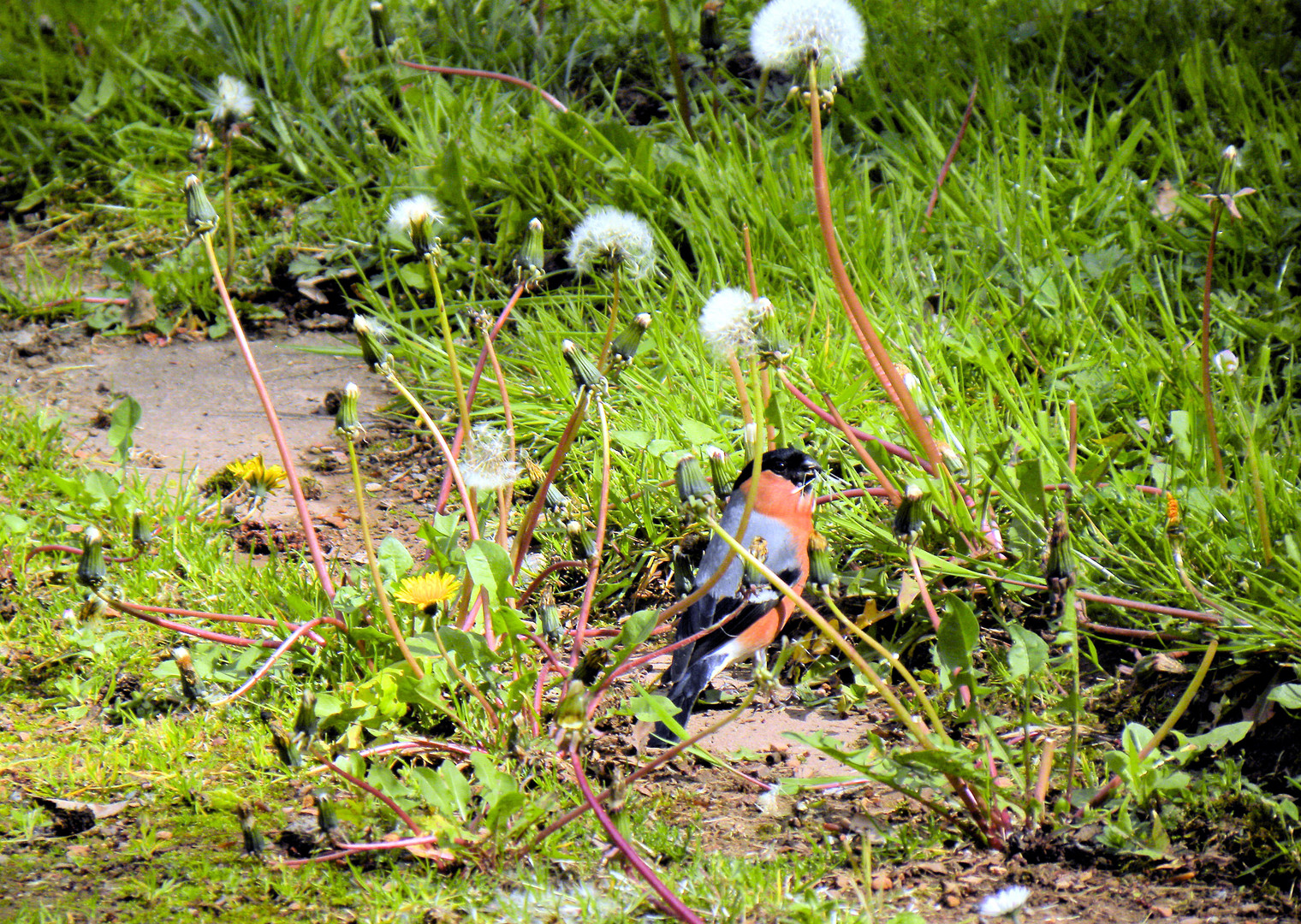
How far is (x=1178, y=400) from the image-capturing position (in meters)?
2.98

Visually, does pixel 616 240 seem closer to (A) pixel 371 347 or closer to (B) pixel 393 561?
(A) pixel 371 347

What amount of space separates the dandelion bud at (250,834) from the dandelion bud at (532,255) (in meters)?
1.18

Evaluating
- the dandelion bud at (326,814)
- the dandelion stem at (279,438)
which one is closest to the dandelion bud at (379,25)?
the dandelion stem at (279,438)

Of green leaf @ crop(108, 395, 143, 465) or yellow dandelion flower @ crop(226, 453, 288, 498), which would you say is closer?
yellow dandelion flower @ crop(226, 453, 288, 498)

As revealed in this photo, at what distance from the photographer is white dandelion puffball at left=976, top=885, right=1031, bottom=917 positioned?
1.73 meters

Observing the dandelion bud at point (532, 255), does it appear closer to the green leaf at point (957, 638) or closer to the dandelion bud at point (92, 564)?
the dandelion bud at point (92, 564)

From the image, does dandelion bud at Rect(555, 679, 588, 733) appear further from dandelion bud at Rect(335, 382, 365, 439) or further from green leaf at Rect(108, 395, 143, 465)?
green leaf at Rect(108, 395, 143, 465)

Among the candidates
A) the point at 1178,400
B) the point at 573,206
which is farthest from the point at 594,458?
the point at 1178,400

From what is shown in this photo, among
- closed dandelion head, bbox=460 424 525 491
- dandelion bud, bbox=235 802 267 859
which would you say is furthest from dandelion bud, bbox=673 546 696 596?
dandelion bud, bbox=235 802 267 859

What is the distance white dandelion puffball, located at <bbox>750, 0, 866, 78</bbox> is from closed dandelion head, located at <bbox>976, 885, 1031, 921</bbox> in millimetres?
1431

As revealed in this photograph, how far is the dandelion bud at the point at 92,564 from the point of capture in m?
2.13

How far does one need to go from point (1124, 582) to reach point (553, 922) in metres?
1.44

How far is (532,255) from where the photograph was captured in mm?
2357

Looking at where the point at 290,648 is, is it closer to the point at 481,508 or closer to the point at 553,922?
the point at 481,508
